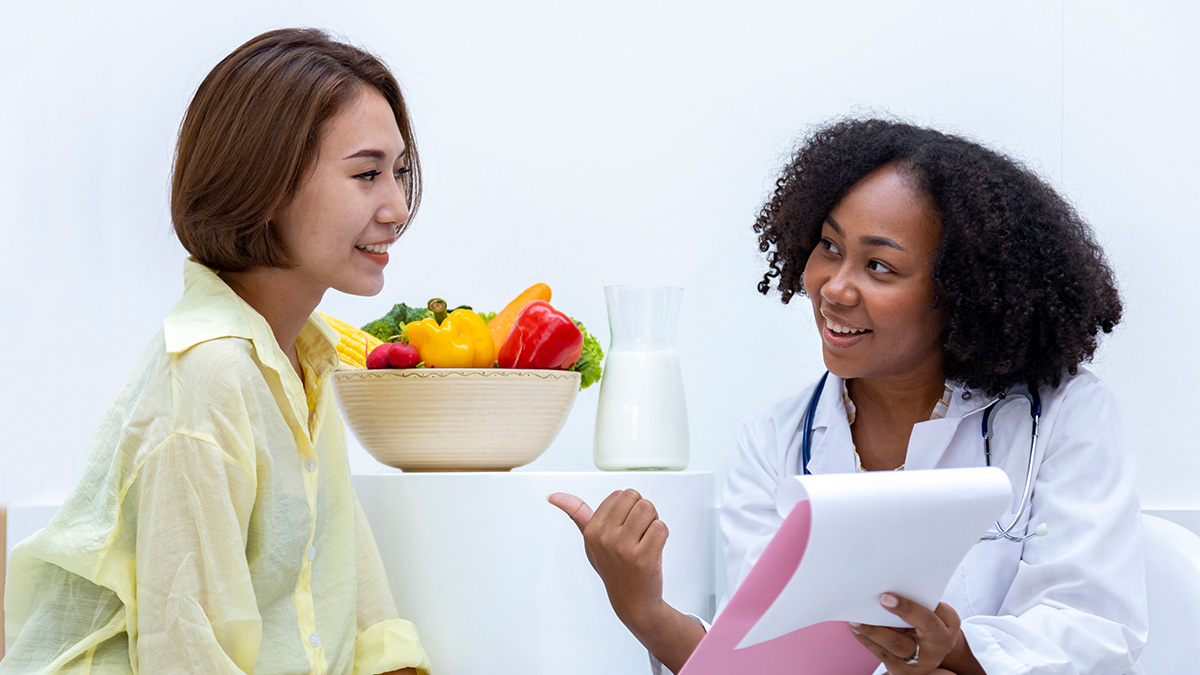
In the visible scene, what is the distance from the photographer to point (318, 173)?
3.88 feet

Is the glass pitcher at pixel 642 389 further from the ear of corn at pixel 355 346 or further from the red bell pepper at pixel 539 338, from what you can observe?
the ear of corn at pixel 355 346

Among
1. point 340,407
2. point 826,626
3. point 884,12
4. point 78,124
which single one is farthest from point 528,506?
point 78,124

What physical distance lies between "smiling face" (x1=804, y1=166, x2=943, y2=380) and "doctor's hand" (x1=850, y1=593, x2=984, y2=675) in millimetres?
413

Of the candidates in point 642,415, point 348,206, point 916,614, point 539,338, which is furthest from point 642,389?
point 916,614

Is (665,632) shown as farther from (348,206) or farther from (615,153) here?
(615,153)

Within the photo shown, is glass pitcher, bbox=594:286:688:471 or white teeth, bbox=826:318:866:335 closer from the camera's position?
white teeth, bbox=826:318:866:335

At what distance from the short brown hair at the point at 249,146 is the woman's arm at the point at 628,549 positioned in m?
0.44

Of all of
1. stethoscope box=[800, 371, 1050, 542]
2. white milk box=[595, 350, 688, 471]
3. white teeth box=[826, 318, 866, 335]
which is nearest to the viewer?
stethoscope box=[800, 371, 1050, 542]

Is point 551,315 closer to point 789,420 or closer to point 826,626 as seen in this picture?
point 789,420

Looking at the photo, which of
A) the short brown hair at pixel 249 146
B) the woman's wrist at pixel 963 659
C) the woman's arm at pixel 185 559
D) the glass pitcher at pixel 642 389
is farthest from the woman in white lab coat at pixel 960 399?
the short brown hair at pixel 249 146

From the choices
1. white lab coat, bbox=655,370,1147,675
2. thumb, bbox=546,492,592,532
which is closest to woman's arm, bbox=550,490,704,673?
thumb, bbox=546,492,592,532

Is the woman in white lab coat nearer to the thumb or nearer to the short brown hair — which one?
the thumb

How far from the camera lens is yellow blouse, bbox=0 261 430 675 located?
1.02 meters

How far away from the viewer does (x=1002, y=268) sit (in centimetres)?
133
